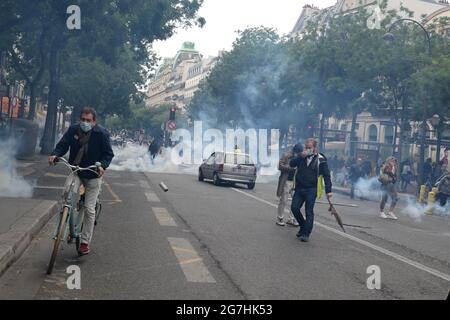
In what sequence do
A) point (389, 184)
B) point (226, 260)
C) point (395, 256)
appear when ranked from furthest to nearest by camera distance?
point (389, 184)
point (395, 256)
point (226, 260)

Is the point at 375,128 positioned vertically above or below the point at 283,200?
above

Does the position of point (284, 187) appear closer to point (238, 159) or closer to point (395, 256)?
point (395, 256)

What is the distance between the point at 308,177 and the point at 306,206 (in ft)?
1.56

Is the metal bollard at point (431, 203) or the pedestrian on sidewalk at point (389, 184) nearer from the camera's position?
the pedestrian on sidewalk at point (389, 184)

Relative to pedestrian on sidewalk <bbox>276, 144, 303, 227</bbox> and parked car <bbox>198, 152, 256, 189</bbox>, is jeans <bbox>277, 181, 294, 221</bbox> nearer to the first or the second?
pedestrian on sidewalk <bbox>276, 144, 303, 227</bbox>

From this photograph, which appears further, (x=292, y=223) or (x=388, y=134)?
(x=388, y=134)

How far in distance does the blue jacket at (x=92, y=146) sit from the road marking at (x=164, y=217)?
140 inches

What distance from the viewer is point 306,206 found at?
10180mm

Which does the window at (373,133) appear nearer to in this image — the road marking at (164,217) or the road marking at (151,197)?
the road marking at (151,197)

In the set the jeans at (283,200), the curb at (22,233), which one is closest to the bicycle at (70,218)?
the curb at (22,233)

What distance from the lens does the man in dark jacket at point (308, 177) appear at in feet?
33.3

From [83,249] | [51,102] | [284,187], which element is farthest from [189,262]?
[51,102]

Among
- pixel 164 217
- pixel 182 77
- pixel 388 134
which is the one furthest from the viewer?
pixel 182 77
